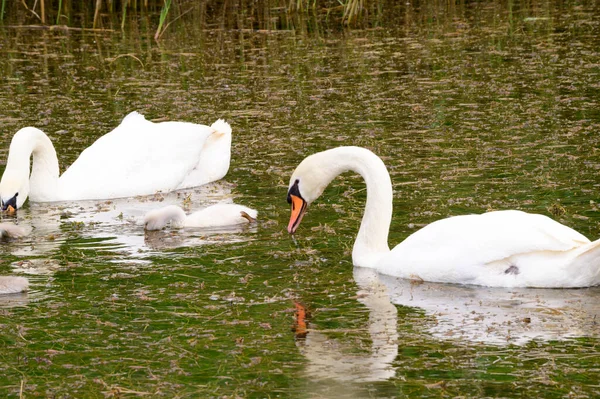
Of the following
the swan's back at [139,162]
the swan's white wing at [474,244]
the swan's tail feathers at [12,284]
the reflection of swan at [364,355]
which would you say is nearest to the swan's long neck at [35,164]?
the swan's back at [139,162]

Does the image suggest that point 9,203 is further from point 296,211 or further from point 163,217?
point 296,211

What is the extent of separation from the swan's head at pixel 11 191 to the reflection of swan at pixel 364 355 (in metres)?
3.91

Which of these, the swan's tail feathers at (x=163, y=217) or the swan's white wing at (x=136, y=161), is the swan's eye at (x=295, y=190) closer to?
the swan's tail feathers at (x=163, y=217)

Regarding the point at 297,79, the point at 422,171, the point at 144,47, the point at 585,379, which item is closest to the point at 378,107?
the point at 297,79

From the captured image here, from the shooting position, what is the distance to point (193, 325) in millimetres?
6711

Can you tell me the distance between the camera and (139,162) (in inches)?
424

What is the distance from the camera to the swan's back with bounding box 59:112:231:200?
34.6 ft

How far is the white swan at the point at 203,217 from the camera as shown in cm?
909

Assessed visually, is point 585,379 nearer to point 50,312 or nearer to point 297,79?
point 50,312

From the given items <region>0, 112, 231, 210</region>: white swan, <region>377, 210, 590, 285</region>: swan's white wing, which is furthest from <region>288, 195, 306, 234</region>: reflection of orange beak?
<region>0, 112, 231, 210</region>: white swan

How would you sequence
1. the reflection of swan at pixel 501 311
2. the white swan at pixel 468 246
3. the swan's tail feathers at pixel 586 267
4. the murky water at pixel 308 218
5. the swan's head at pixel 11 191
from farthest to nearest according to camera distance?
the swan's head at pixel 11 191
the white swan at pixel 468 246
the swan's tail feathers at pixel 586 267
the reflection of swan at pixel 501 311
the murky water at pixel 308 218

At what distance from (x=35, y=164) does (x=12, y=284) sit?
3.24 meters

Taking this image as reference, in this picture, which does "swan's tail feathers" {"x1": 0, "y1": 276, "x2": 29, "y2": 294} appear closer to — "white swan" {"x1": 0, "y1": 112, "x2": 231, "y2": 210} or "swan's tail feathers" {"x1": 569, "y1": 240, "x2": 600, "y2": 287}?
"white swan" {"x1": 0, "y1": 112, "x2": 231, "y2": 210}

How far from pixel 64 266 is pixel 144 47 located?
9.69m
